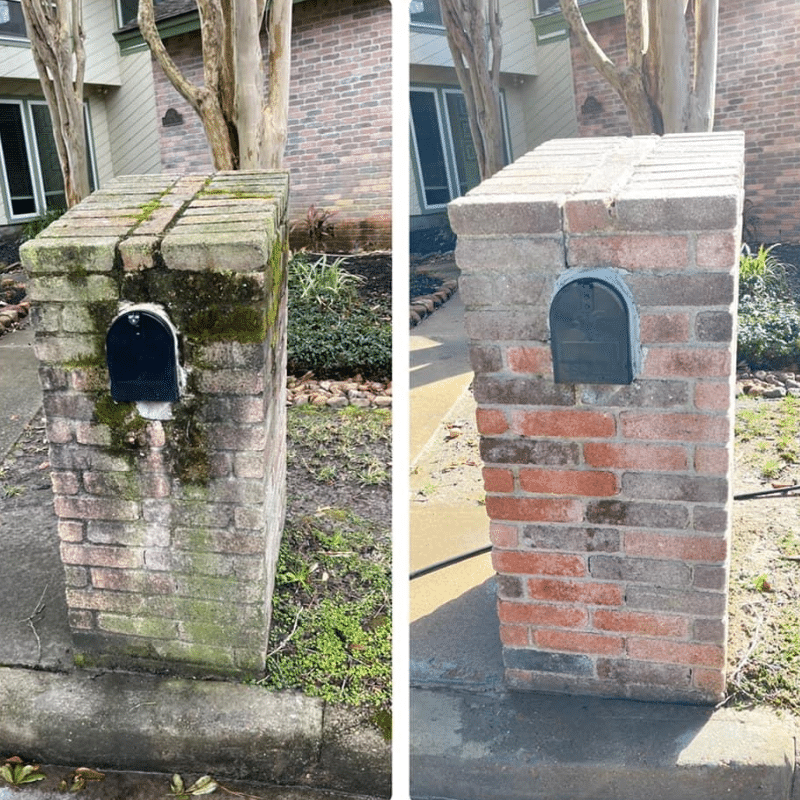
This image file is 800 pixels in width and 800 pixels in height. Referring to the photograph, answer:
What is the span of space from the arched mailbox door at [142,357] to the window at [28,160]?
38.1 feet

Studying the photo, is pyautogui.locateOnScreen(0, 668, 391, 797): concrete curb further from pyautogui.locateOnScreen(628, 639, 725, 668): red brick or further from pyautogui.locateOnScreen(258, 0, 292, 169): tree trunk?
pyautogui.locateOnScreen(258, 0, 292, 169): tree trunk

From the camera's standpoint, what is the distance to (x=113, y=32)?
517 inches

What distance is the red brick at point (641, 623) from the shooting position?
2.35 meters

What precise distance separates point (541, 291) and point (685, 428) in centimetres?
49

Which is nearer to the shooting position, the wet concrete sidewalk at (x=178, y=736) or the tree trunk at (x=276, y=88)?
the wet concrete sidewalk at (x=178, y=736)

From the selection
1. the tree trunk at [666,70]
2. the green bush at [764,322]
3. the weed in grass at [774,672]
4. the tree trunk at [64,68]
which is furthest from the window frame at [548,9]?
the weed in grass at [774,672]

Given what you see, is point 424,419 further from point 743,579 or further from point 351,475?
point 743,579

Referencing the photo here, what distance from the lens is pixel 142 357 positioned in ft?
7.39

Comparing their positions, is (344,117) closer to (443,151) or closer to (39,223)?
(443,151)

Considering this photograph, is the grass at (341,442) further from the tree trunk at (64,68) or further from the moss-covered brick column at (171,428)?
the tree trunk at (64,68)

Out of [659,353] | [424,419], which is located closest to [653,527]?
[659,353]

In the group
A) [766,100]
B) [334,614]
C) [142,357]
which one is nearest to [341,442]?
[334,614]

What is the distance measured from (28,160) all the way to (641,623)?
13.1 m

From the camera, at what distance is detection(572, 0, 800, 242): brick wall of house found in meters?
10.4
